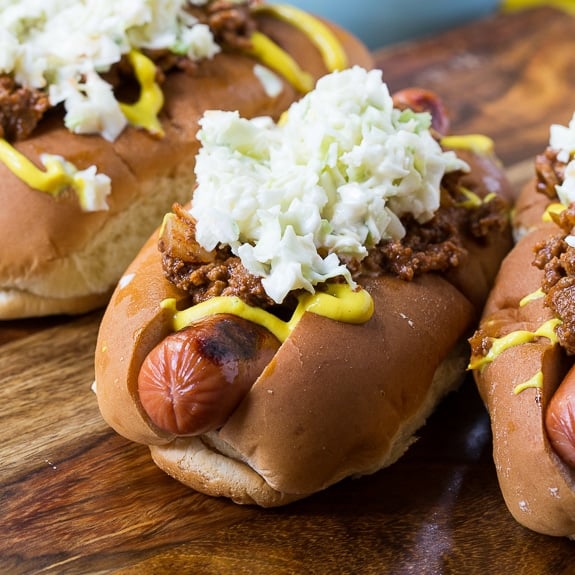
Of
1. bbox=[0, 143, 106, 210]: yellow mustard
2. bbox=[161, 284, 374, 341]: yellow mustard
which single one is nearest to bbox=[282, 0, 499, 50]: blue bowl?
bbox=[0, 143, 106, 210]: yellow mustard

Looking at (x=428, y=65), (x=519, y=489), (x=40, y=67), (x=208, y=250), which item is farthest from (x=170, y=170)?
(x=428, y=65)

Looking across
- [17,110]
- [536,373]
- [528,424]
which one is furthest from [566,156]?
[17,110]

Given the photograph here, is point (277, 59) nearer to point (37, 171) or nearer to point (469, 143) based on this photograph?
point (469, 143)

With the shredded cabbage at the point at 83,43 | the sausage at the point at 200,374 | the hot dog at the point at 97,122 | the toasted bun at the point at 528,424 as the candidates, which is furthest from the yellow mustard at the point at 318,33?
the sausage at the point at 200,374

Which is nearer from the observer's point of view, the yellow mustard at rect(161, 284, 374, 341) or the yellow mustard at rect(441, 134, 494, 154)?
the yellow mustard at rect(161, 284, 374, 341)

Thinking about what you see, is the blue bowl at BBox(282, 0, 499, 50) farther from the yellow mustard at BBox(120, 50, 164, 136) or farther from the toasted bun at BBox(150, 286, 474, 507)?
the toasted bun at BBox(150, 286, 474, 507)

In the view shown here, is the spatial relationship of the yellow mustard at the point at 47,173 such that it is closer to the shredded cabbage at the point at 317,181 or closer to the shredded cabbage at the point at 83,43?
the shredded cabbage at the point at 83,43
